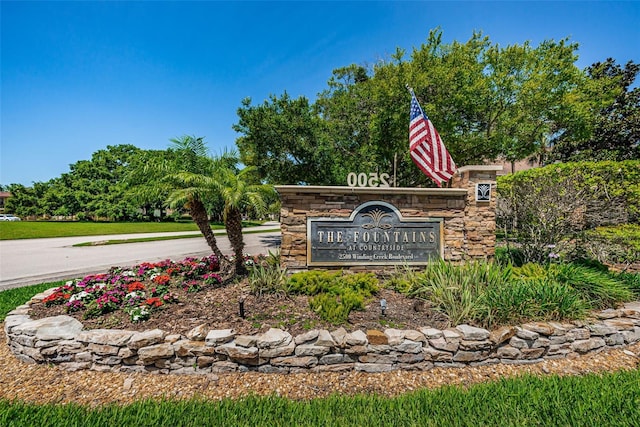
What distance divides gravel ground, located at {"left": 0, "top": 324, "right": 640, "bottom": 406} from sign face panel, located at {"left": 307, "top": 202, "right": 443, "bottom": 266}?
7.70ft

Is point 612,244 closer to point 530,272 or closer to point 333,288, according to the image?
point 530,272

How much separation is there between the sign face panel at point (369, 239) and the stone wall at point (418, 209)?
0.14m

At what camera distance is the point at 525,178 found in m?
6.30

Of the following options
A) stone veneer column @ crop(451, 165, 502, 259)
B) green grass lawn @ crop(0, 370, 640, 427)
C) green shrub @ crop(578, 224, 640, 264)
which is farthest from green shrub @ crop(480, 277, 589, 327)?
green shrub @ crop(578, 224, 640, 264)

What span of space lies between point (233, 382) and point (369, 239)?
3245 millimetres

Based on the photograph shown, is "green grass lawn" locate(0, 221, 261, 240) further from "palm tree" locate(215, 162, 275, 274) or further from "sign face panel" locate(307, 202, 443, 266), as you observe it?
"sign face panel" locate(307, 202, 443, 266)

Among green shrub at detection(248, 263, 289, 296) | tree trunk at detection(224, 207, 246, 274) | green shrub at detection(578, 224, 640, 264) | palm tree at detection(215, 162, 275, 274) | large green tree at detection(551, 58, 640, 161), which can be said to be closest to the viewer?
green shrub at detection(248, 263, 289, 296)

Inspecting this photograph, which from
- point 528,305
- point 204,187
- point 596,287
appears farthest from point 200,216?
point 596,287

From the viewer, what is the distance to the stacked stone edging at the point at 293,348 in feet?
9.45

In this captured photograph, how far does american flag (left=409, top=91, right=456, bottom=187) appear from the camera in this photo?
18.1 feet

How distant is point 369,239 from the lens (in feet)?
16.8

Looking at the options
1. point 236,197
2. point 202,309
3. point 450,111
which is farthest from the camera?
point 450,111

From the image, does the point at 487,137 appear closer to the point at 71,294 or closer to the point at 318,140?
the point at 318,140

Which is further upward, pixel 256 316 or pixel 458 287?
pixel 458 287
